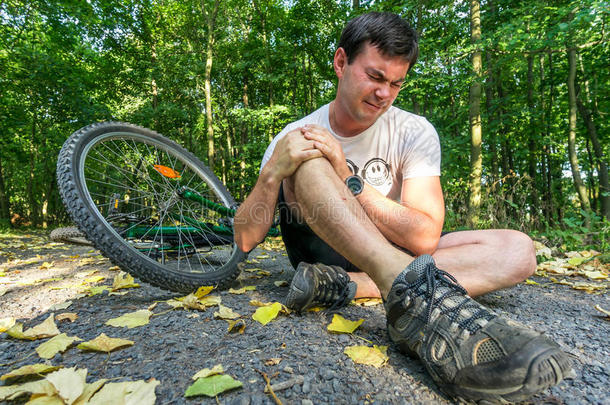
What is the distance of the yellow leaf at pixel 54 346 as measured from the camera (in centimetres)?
93

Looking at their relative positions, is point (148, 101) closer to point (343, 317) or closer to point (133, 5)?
point (133, 5)

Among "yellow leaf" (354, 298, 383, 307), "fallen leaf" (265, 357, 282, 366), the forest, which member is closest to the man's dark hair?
"yellow leaf" (354, 298, 383, 307)

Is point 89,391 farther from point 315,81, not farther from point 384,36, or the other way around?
point 315,81

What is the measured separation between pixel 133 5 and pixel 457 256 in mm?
11252

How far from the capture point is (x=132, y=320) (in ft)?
3.91

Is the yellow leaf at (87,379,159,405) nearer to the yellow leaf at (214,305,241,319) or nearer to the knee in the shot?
the yellow leaf at (214,305,241,319)

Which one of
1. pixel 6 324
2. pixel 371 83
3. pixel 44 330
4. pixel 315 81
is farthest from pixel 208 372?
pixel 315 81

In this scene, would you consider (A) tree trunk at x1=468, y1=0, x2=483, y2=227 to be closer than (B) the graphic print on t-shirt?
No

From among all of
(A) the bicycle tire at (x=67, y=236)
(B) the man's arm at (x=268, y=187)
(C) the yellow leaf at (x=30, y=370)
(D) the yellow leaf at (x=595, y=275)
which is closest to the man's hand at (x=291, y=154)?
(B) the man's arm at (x=268, y=187)

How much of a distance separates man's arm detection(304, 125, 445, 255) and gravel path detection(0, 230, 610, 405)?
0.37 meters

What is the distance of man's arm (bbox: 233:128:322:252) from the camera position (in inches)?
52.3

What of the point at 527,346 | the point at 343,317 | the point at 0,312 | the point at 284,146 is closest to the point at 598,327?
the point at 527,346

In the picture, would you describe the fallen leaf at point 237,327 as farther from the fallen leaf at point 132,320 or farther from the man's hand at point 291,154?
the man's hand at point 291,154

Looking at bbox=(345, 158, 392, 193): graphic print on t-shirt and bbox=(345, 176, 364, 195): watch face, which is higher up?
bbox=(345, 158, 392, 193): graphic print on t-shirt
